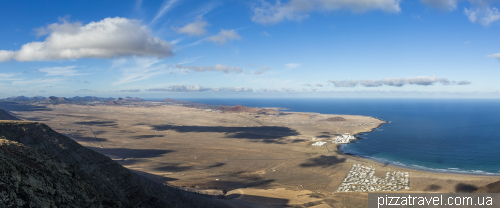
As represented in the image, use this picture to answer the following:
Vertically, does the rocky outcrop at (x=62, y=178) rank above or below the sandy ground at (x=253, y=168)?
above

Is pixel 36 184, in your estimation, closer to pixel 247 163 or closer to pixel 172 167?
pixel 172 167

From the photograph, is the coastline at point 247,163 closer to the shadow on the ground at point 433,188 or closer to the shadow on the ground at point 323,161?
the shadow on the ground at point 323,161

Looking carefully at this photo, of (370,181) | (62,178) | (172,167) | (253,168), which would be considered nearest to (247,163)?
(253,168)

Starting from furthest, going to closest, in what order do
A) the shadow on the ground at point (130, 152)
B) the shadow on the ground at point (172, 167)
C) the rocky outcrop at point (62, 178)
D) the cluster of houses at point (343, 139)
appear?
the cluster of houses at point (343, 139)
the shadow on the ground at point (130, 152)
the shadow on the ground at point (172, 167)
the rocky outcrop at point (62, 178)

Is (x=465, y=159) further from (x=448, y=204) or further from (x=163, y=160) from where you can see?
(x=163, y=160)

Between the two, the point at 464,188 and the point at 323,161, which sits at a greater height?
the point at 323,161

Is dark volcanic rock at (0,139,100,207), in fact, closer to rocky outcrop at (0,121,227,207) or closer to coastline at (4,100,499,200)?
rocky outcrop at (0,121,227,207)

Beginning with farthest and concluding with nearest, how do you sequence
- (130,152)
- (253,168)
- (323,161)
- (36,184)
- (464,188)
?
(130,152)
(323,161)
(253,168)
(464,188)
(36,184)

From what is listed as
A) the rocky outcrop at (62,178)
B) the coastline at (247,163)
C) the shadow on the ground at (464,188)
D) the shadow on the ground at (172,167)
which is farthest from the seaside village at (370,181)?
the shadow on the ground at (172,167)

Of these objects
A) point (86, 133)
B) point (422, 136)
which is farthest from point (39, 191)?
point (422, 136)

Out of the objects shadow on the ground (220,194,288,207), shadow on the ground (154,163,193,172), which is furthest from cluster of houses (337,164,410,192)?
shadow on the ground (154,163,193,172)
